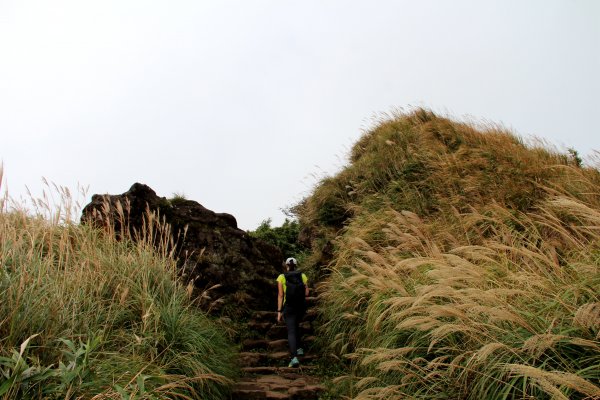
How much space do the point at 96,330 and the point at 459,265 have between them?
10.4 feet

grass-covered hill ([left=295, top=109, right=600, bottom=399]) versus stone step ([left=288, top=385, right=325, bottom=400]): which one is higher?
grass-covered hill ([left=295, top=109, right=600, bottom=399])

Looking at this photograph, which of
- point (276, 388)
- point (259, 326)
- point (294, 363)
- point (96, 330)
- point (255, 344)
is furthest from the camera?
point (259, 326)

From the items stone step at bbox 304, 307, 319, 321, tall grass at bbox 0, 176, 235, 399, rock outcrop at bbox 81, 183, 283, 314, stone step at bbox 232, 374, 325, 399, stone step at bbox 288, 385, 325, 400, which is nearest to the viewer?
tall grass at bbox 0, 176, 235, 399

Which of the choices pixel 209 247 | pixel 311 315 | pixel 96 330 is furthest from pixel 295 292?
pixel 96 330

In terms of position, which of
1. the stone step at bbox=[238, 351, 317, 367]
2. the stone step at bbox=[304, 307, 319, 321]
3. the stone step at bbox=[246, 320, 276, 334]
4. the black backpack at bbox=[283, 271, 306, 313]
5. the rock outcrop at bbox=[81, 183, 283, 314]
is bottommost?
the stone step at bbox=[238, 351, 317, 367]

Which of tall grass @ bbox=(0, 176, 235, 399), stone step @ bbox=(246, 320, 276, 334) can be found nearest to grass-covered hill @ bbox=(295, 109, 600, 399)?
stone step @ bbox=(246, 320, 276, 334)

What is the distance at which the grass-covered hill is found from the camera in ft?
10.8

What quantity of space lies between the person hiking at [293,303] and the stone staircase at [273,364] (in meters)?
0.24

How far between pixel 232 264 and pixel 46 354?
215 inches

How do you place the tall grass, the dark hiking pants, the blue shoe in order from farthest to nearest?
the dark hiking pants
the blue shoe
the tall grass

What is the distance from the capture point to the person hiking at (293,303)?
7375mm

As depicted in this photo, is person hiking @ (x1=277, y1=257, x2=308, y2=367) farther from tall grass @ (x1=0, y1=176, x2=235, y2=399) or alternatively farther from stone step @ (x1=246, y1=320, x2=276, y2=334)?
tall grass @ (x1=0, y1=176, x2=235, y2=399)

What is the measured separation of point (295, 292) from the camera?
7664mm

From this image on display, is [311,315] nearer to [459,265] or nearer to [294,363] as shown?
[294,363]
